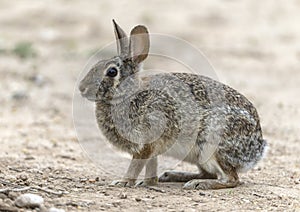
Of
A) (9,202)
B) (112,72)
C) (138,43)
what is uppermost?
(138,43)

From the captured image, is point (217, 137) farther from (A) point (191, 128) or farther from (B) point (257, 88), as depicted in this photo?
(B) point (257, 88)

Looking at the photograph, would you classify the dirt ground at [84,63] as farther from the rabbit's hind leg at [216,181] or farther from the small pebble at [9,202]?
the rabbit's hind leg at [216,181]

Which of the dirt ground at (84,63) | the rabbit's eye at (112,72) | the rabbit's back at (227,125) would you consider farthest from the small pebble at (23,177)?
the rabbit's back at (227,125)

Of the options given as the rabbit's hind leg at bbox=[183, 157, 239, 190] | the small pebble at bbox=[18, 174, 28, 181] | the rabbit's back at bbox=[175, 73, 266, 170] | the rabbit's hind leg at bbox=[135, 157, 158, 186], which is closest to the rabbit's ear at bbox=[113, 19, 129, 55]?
the rabbit's back at bbox=[175, 73, 266, 170]

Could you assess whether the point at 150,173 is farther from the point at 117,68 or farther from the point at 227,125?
the point at 117,68

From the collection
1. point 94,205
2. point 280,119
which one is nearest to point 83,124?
point 280,119

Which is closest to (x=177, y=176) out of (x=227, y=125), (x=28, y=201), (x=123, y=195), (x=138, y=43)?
(x=227, y=125)
